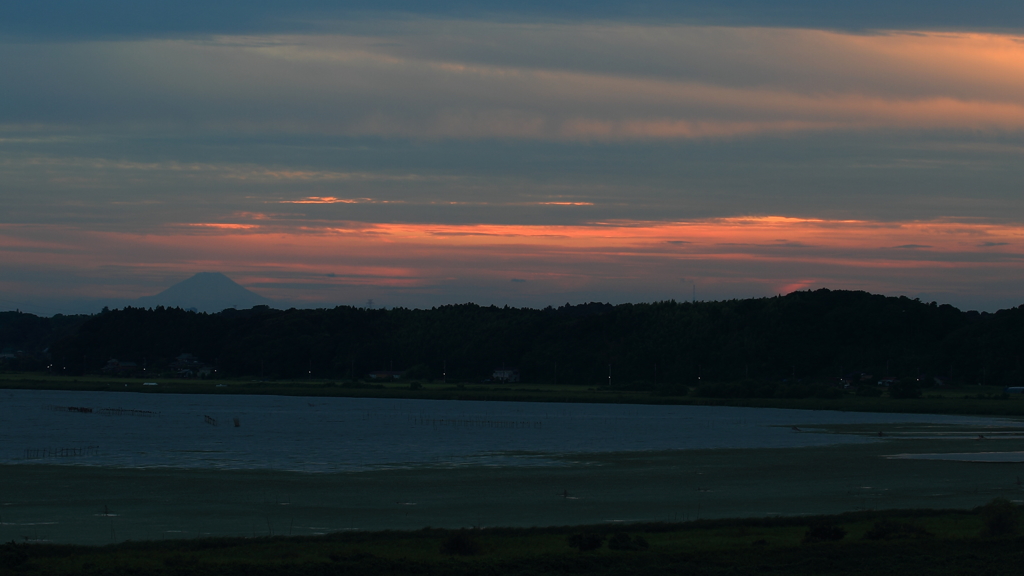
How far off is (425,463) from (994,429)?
60.6m

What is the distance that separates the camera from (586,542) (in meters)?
28.3

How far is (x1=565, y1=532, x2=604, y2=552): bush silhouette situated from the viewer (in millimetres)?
28183

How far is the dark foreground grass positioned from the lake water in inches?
176

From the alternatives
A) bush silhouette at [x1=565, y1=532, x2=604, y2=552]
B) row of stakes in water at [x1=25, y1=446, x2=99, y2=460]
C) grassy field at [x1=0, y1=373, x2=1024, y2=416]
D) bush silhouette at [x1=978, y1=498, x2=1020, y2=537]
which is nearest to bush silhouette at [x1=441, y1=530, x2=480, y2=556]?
bush silhouette at [x1=565, y1=532, x2=604, y2=552]

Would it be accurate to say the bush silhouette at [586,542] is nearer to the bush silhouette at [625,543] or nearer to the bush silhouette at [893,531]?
the bush silhouette at [625,543]

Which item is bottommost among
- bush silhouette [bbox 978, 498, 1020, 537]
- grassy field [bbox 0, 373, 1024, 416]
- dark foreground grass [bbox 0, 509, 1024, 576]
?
grassy field [bbox 0, 373, 1024, 416]

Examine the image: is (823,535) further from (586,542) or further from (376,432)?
(376,432)

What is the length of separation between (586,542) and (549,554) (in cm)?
157

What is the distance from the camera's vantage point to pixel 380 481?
4975 centimetres

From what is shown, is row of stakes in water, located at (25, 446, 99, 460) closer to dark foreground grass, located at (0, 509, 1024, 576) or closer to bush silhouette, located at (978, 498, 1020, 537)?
dark foreground grass, located at (0, 509, 1024, 576)

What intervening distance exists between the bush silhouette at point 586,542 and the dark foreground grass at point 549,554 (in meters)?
0.24

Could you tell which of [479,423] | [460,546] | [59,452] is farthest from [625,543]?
[479,423]

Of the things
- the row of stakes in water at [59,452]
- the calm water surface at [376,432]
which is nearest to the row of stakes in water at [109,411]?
the calm water surface at [376,432]

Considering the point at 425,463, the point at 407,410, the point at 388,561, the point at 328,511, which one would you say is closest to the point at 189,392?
the point at 407,410
